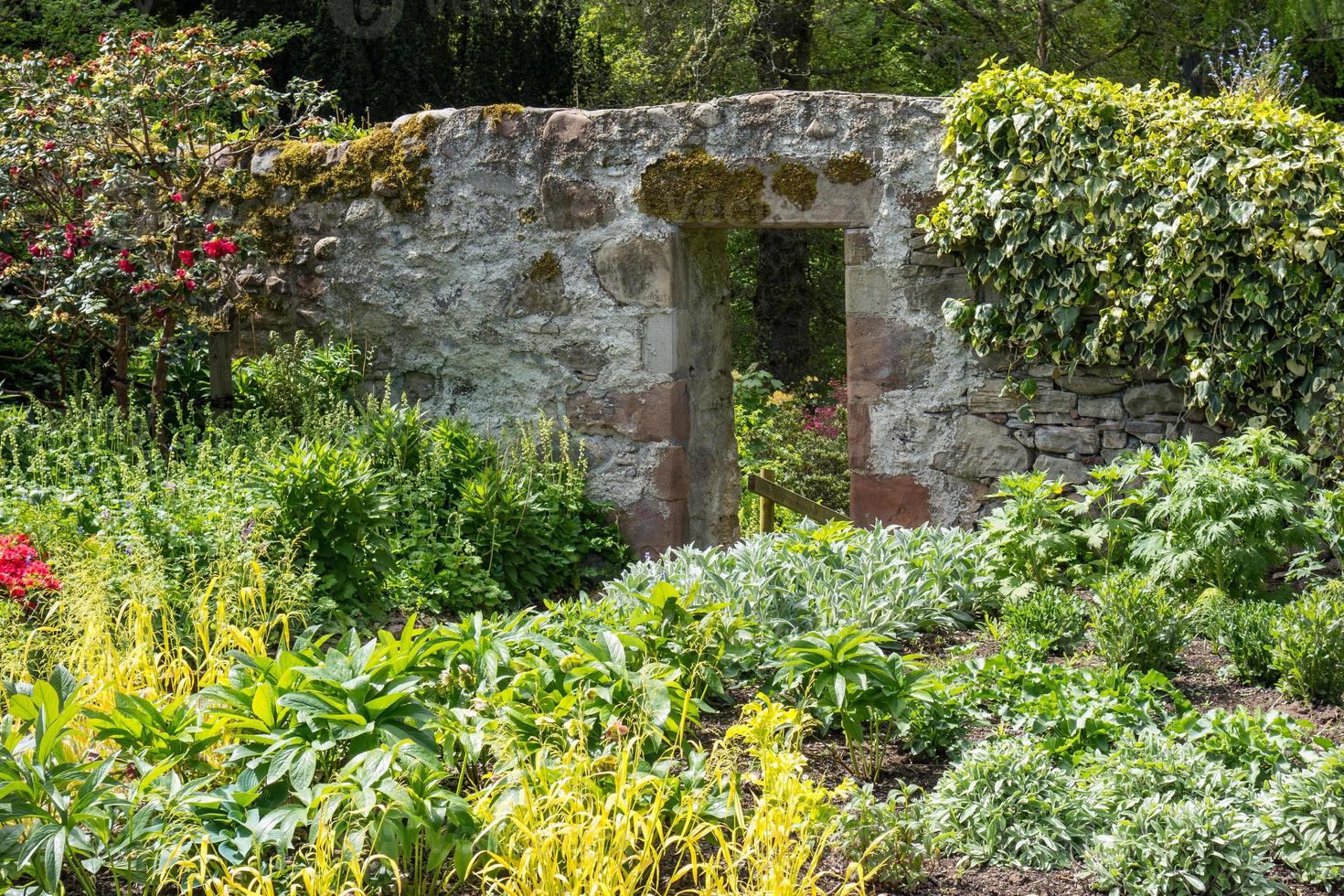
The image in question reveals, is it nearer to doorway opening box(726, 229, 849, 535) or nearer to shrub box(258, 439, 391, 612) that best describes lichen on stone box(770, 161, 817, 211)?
doorway opening box(726, 229, 849, 535)

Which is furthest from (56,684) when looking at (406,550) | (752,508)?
(752,508)

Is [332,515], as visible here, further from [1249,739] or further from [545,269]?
[1249,739]

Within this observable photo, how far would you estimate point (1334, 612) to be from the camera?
138 inches

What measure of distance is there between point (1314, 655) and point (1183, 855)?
3.88 ft

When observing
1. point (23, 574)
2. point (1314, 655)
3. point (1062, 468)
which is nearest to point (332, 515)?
point (23, 574)

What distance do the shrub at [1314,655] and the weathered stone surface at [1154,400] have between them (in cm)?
171

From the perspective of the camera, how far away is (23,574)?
408cm

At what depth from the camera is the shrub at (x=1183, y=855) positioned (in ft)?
8.27

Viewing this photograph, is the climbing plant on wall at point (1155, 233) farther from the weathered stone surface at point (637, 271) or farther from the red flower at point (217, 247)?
the red flower at point (217, 247)

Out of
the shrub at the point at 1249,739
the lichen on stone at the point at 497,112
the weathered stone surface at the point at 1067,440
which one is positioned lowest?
the shrub at the point at 1249,739

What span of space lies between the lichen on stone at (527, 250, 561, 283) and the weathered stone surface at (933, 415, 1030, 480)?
2.02 meters

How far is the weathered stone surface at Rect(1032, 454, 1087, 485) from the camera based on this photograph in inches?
208

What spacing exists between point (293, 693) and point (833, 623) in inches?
66.5

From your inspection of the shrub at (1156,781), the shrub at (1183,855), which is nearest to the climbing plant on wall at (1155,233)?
the shrub at (1156,781)
